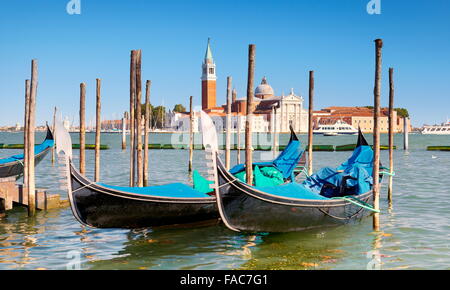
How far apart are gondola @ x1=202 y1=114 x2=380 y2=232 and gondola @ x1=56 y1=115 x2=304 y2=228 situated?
1.10 m

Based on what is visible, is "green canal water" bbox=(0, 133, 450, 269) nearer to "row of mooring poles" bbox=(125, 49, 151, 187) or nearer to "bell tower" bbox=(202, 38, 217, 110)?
"row of mooring poles" bbox=(125, 49, 151, 187)

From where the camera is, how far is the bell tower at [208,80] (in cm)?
8675

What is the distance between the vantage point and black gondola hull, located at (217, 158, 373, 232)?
5.83 meters

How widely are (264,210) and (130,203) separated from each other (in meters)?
1.54

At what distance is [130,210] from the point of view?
656 centimetres

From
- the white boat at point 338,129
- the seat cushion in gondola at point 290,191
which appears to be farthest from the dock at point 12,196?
the white boat at point 338,129

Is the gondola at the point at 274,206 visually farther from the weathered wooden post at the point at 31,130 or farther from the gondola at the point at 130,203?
the weathered wooden post at the point at 31,130

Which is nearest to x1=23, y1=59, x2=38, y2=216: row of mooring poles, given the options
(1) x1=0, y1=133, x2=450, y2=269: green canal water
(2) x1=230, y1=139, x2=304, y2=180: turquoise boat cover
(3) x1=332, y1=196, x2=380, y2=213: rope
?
(1) x1=0, y1=133, x2=450, y2=269: green canal water

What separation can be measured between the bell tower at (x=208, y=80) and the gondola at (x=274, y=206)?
79.4m
